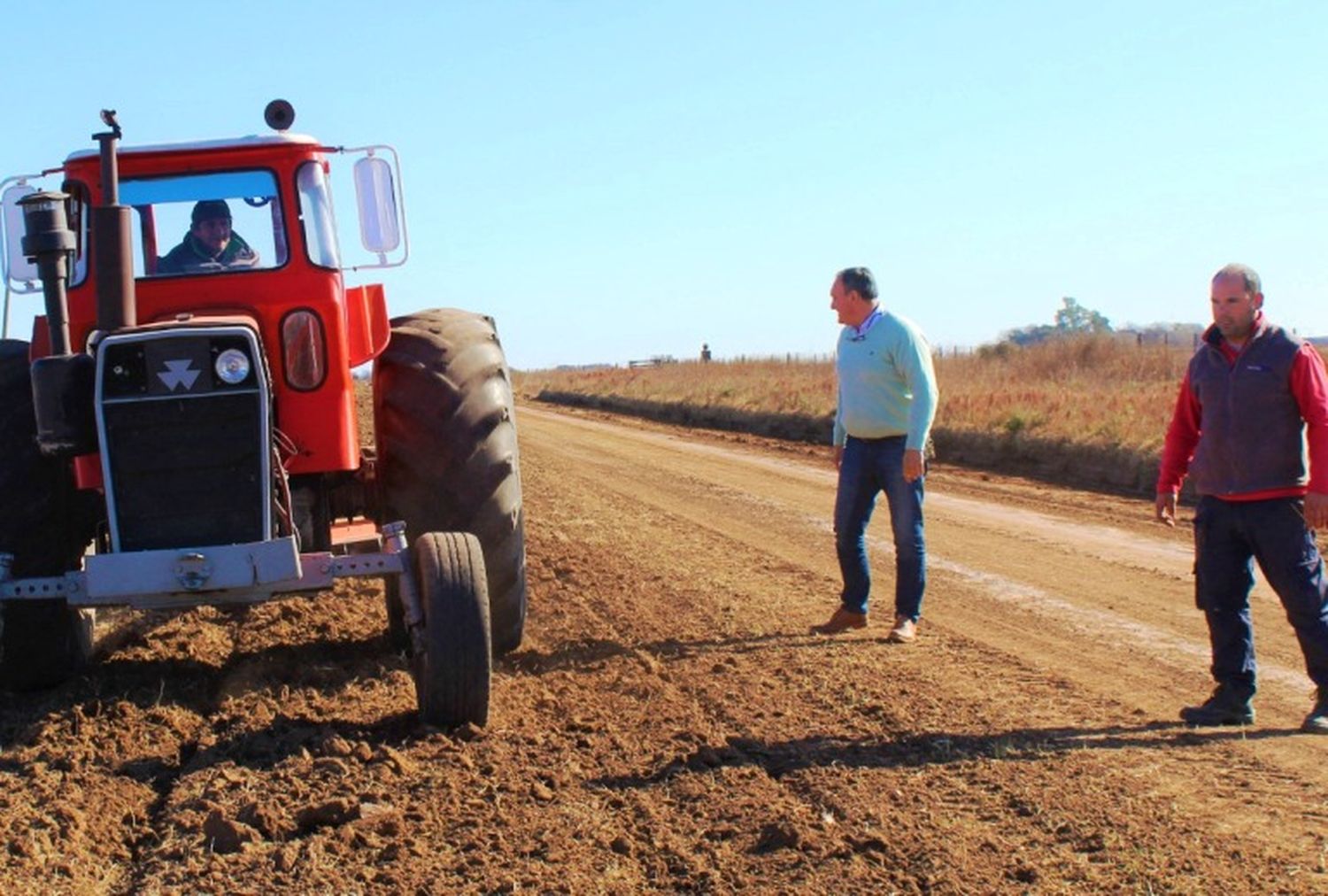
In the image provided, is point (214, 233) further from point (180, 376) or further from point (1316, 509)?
point (1316, 509)

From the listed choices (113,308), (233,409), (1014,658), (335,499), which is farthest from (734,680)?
(113,308)

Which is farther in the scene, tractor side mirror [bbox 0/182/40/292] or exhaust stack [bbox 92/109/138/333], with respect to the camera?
tractor side mirror [bbox 0/182/40/292]

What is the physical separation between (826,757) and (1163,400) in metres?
15.5

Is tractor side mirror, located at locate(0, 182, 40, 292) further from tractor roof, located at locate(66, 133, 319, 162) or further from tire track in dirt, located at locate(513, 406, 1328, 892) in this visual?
tire track in dirt, located at locate(513, 406, 1328, 892)

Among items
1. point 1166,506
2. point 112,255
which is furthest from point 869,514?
point 112,255

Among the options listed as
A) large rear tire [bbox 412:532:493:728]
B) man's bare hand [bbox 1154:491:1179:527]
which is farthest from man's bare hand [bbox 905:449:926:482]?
large rear tire [bbox 412:532:493:728]

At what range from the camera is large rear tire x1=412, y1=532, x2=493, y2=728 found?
556 centimetres

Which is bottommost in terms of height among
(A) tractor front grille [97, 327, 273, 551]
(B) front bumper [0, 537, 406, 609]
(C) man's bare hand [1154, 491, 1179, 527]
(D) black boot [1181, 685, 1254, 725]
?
(D) black boot [1181, 685, 1254, 725]

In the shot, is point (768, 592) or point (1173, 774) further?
point (768, 592)

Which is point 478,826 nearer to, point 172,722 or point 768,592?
point 172,722

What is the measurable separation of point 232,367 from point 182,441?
0.34m

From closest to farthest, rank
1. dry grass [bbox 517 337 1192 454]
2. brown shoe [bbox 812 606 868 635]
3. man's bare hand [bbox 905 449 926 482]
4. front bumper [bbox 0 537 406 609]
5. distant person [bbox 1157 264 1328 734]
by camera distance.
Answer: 1. front bumper [bbox 0 537 406 609]
2. distant person [bbox 1157 264 1328 734]
3. man's bare hand [bbox 905 449 926 482]
4. brown shoe [bbox 812 606 868 635]
5. dry grass [bbox 517 337 1192 454]

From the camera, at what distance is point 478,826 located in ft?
15.6

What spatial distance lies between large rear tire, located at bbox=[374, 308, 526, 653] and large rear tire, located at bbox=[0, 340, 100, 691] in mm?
1318
